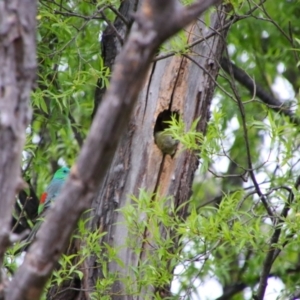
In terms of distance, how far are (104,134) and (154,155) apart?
94.6 inches

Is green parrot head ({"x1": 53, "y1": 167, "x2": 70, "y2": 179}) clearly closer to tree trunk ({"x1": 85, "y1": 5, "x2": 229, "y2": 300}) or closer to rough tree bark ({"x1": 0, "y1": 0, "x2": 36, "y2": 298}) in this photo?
tree trunk ({"x1": 85, "y1": 5, "x2": 229, "y2": 300})

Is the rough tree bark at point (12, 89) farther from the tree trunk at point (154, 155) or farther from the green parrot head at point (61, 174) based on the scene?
the green parrot head at point (61, 174)

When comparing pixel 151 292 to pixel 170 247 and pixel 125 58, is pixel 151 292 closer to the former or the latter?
pixel 170 247

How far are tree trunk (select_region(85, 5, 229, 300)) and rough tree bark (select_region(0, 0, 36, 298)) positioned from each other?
2.15m

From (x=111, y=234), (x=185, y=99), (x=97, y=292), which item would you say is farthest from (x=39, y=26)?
(x=97, y=292)

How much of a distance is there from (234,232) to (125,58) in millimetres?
2075

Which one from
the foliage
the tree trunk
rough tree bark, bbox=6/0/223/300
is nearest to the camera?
rough tree bark, bbox=6/0/223/300

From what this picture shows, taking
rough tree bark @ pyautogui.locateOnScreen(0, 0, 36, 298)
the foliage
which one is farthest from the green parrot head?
rough tree bark @ pyautogui.locateOnScreen(0, 0, 36, 298)

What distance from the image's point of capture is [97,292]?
3.94 metres

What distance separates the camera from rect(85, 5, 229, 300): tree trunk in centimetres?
416

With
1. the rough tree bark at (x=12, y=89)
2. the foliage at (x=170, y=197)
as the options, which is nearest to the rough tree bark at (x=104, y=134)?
the rough tree bark at (x=12, y=89)

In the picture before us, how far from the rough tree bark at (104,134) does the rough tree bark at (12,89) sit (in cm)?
12

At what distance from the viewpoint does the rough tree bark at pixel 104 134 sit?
1.85m

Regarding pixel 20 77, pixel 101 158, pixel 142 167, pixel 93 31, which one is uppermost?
pixel 93 31
